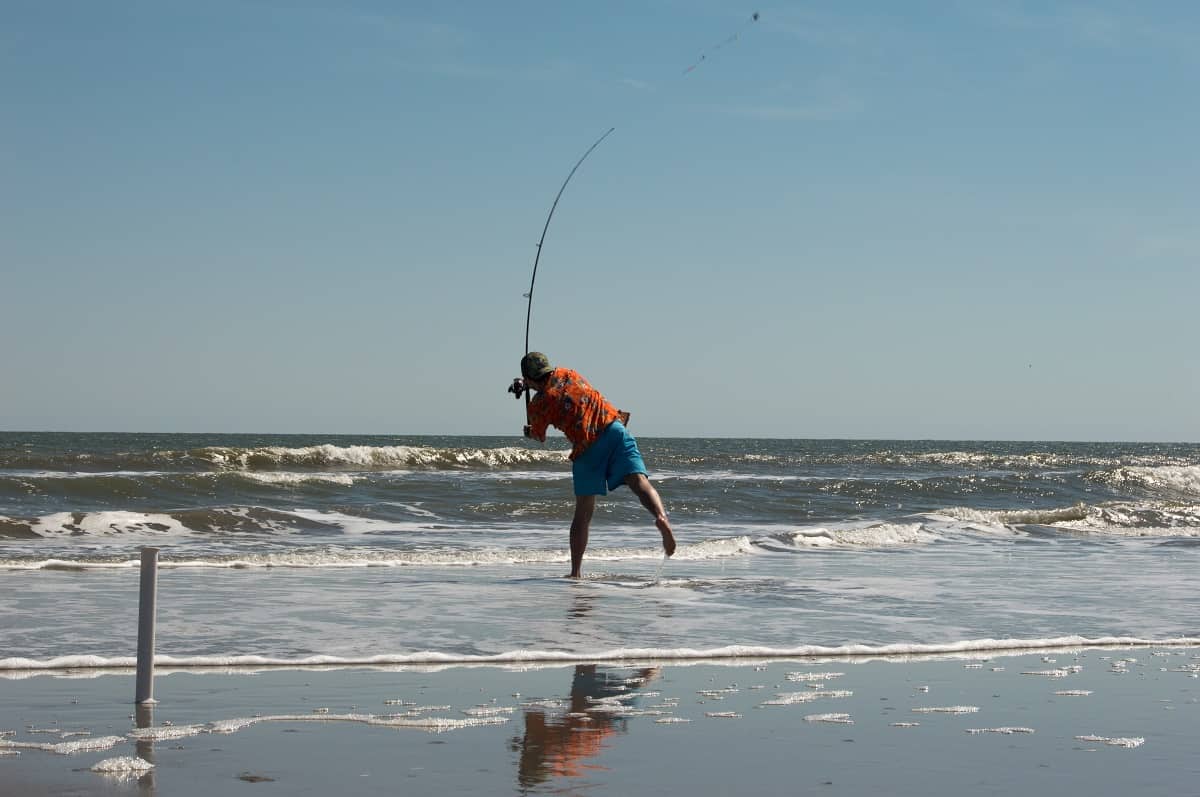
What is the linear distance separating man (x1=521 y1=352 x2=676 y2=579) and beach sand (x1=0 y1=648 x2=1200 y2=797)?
9.80 ft

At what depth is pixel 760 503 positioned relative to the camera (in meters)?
18.9

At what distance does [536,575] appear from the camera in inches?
358

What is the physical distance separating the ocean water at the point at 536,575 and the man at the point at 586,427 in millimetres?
665

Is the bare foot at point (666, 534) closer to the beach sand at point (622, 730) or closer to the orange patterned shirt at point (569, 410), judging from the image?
the orange patterned shirt at point (569, 410)

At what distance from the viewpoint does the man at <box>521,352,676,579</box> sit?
8195mm

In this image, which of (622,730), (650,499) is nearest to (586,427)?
(650,499)

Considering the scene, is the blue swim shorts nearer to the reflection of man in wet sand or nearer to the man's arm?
the man's arm

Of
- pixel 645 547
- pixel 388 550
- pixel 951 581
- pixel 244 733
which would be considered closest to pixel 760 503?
pixel 645 547

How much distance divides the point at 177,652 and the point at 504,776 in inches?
97.6

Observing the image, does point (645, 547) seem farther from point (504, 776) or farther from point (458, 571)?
point (504, 776)

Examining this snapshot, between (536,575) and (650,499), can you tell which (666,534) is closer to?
(650,499)

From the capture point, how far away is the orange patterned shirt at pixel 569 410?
8195 mm

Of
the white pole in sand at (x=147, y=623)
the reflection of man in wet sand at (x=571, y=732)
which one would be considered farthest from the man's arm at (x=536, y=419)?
the white pole in sand at (x=147, y=623)

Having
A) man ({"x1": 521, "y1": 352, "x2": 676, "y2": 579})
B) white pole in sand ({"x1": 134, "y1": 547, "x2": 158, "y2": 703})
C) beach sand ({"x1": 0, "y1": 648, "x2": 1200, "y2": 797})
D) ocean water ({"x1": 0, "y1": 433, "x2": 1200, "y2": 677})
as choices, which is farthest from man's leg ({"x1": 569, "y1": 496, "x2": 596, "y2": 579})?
white pole in sand ({"x1": 134, "y1": 547, "x2": 158, "y2": 703})
